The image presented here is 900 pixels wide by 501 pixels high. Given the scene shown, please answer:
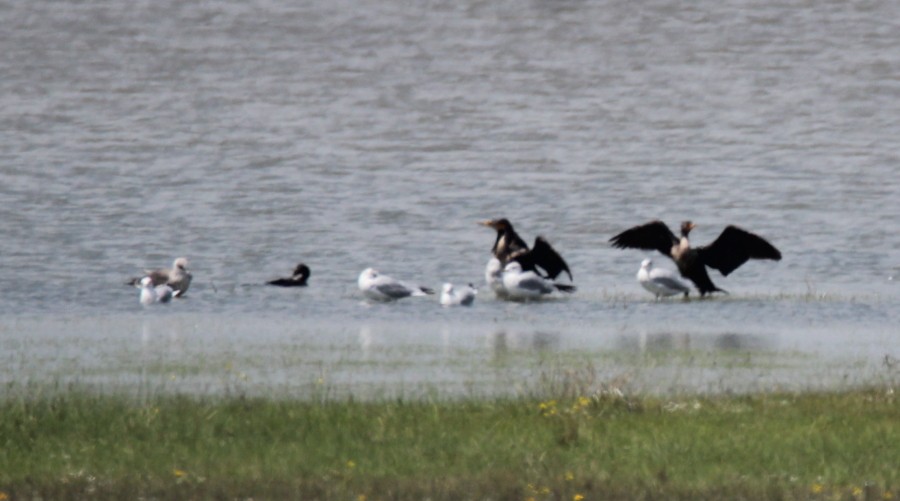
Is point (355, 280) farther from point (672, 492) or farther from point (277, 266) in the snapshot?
point (672, 492)

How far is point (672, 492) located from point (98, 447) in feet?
12.3

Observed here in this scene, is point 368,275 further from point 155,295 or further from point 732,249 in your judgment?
point 732,249

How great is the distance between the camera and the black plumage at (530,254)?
29.3 meters

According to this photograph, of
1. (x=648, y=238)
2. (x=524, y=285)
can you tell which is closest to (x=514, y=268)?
(x=524, y=285)

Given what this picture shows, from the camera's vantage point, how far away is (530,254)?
29781mm

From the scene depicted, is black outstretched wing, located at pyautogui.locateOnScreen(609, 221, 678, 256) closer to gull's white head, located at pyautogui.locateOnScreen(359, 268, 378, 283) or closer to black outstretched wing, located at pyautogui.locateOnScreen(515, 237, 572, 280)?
black outstretched wing, located at pyautogui.locateOnScreen(515, 237, 572, 280)

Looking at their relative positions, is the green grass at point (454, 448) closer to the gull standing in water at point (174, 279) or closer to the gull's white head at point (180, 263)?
the gull standing in water at point (174, 279)

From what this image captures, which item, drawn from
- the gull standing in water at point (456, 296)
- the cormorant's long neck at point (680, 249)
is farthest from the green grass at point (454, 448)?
the cormorant's long neck at point (680, 249)

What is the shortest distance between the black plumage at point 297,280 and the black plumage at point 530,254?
3018 mm

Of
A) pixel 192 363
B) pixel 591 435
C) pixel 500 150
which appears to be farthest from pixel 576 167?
pixel 591 435

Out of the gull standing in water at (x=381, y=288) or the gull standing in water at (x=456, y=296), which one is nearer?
the gull standing in water at (x=456, y=296)

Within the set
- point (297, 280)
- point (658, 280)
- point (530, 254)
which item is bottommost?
point (297, 280)

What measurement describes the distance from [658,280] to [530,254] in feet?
11.0

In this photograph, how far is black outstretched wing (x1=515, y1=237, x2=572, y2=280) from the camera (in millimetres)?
29266
